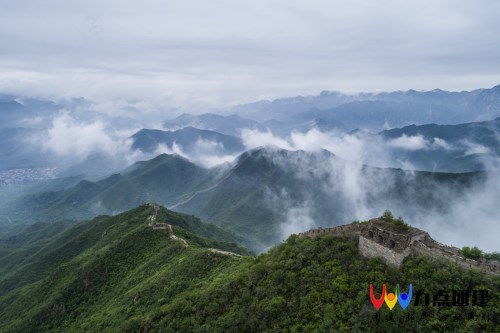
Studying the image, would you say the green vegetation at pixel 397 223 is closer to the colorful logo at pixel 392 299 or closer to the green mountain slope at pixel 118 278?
the colorful logo at pixel 392 299

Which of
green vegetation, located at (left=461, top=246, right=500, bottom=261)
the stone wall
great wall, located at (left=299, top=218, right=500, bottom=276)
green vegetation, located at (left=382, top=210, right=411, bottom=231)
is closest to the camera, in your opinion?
great wall, located at (left=299, top=218, right=500, bottom=276)

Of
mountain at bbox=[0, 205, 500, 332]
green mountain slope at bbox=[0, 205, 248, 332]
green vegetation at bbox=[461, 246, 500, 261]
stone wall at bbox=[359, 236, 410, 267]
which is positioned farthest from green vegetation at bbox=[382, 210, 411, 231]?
green mountain slope at bbox=[0, 205, 248, 332]

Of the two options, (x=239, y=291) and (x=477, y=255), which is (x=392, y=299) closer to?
(x=477, y=255)

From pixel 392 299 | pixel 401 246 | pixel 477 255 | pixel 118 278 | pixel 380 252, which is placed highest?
pixel 477 255

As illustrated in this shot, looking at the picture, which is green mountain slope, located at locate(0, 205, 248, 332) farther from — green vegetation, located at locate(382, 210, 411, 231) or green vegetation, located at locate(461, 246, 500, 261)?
green vegetation, located at locate(461, 246, 500, 261)

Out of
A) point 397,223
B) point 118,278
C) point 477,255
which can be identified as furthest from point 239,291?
point 118,278
